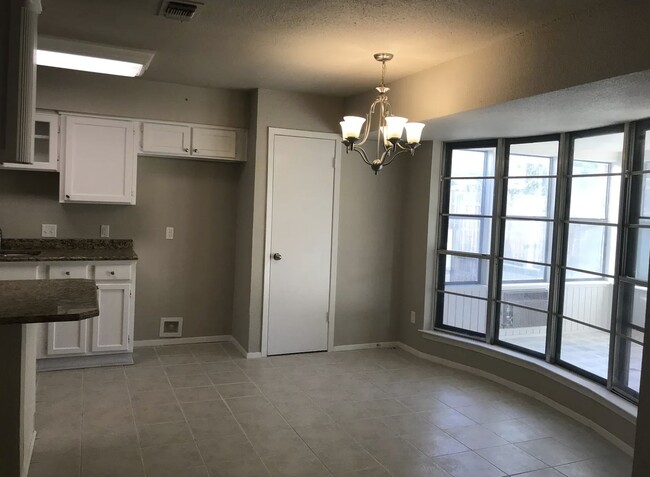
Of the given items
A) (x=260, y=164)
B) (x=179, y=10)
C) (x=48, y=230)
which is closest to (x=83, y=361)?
(x=48, y=230)

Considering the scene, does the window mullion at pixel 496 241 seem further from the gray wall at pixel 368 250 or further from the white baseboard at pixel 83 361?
the white baseboard at pixel 83 361

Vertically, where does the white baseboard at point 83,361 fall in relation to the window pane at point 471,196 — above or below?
below

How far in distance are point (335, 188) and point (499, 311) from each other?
1814 mm

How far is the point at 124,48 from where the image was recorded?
382 centimetres

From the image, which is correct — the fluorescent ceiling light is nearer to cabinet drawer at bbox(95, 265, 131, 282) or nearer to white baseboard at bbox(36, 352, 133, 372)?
cabinet drawer at bbox(95, 265, 131, 282)

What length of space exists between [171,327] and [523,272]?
318 cm

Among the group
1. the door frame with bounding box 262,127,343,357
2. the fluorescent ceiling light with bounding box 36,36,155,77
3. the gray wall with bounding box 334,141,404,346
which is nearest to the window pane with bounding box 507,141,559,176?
the gray wall with bounding box 334,141,404,346

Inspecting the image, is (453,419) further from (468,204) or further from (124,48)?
(124,48)

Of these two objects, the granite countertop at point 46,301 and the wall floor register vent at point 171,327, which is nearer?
the granite countertop at point 46,301

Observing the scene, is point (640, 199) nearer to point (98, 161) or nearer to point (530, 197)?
point (530, 197)

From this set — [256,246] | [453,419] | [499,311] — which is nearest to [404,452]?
[453,419]

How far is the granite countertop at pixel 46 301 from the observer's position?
211 centimetres

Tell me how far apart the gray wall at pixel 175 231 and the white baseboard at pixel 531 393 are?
191cm

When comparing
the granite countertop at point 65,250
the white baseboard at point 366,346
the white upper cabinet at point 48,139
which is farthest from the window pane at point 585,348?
the white upper cabinet at point 48,139
